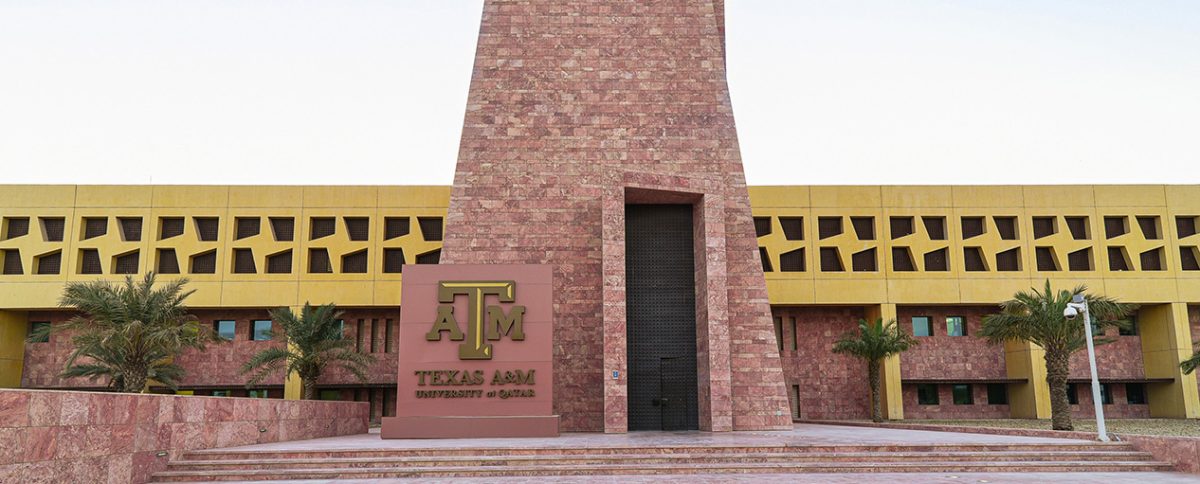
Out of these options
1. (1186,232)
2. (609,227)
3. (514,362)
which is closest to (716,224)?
(609,227)

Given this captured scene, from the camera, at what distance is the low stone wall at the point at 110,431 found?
32.8 feet

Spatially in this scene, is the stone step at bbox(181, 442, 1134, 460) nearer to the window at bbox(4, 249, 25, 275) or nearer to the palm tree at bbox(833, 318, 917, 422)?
the palm tree at bbox(833, 318, 917, 422)

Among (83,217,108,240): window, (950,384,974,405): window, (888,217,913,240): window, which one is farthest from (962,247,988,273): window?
(83,217,108,240): window

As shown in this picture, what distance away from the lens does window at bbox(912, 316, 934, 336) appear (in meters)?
37.2

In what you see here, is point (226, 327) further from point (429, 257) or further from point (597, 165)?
point (597, 165)

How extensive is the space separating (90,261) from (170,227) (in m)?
3.46

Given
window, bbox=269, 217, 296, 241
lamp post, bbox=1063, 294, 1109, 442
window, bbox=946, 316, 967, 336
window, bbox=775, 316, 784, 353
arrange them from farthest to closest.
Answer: window, bbox=946, 316, 967, 336 → window, bbox=775, 316, 784, 353 → window, bbox=269, 217, 296, 241 → lamp post, bbox=1063, 294, 1109, 442

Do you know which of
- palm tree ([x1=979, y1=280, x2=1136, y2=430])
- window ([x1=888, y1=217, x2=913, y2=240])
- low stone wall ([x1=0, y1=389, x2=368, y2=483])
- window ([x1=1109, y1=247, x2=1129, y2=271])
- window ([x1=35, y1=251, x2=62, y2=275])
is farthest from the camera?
window ([x1=888, y1=217, x2=913, y2=240])

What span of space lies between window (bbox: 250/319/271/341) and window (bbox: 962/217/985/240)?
29.9m

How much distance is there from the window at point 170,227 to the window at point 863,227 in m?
28.3

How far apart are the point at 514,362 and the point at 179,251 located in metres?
21.1

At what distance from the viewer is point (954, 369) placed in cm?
3688

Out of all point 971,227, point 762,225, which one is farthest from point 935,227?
point 762,225

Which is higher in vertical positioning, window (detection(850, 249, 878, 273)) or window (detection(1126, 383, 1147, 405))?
window (detection(850, 249, 878, 273))
